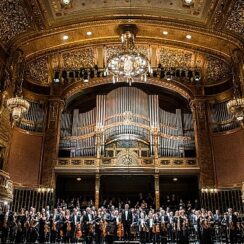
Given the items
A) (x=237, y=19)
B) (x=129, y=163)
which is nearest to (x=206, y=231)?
(x=129, y=163)

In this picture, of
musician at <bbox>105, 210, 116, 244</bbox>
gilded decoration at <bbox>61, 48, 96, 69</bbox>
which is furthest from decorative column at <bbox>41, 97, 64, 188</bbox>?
musician at <bbox>105, 210, 116, 244</bbox>

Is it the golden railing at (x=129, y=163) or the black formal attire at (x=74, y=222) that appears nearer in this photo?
the black formal attire at (x=74, y=222)

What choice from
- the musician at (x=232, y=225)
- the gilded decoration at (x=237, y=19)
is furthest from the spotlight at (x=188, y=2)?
the musician at (x=232, y=225)

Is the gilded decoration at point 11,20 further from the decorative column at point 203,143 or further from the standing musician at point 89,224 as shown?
the decorative column at point 203,143

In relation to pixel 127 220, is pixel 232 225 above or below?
below

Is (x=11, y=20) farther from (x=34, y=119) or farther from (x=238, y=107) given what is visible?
(x=238, y=107)

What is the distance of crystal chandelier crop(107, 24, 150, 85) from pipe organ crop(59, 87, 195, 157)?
2.87 m

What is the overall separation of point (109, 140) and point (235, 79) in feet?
19.9

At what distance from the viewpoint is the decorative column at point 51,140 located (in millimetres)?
13305

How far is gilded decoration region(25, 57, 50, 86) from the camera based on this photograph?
14336mm

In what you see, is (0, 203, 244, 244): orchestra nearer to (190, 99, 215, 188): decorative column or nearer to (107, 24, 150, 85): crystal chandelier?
(190, 99, 215, 188): decorative column

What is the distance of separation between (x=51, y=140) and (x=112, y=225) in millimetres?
6116

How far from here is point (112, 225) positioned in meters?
9.08

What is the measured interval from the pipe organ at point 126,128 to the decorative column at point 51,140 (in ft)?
2.09
